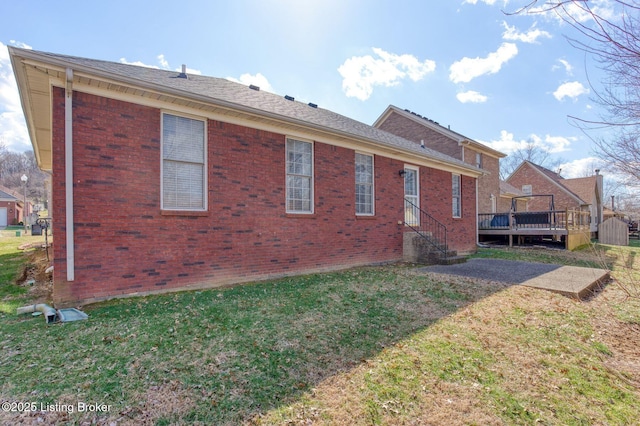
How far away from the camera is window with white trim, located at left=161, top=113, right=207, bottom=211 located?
19.2 feet

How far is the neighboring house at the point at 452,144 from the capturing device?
61.2ft

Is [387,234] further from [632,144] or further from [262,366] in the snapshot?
[262,366]

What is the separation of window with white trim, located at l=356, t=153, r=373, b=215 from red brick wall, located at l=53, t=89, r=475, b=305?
37 centimetres

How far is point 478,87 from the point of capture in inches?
344

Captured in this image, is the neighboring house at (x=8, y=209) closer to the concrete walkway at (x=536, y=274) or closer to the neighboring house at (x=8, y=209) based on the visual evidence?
the neighboring house at (x=8, y=209)

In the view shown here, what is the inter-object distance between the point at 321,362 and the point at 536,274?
7139 millimetres

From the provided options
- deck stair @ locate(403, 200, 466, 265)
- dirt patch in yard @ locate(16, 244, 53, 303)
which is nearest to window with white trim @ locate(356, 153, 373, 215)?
deck stair @ locate(403, 200, 466, 265)

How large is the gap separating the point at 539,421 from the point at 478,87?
27.7 feet

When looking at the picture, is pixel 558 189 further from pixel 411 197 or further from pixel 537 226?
pixel 411 197

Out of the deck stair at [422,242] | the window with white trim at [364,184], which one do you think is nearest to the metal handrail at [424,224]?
the deck stair at [422,242]

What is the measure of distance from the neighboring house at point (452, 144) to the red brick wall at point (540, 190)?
25.8 feet

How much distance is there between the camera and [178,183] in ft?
Result: 19.6

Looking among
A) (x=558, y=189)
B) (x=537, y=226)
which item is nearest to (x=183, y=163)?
(x=537, y=226)

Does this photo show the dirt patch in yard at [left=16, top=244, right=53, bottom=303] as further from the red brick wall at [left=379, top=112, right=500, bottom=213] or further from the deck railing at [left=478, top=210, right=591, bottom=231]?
the red brick wall at [left=379, top=112, right=500, bottom=213]
